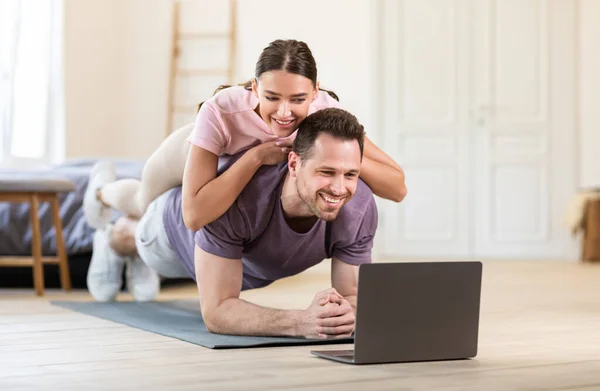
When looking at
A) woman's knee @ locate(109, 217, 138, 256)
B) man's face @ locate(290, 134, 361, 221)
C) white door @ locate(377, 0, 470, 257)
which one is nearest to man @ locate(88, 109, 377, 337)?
man's face @ locate(290, 134, 361, 221)

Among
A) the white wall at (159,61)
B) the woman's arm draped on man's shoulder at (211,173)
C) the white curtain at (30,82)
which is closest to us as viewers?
the woman's arm draped on man's shoulder at (211,173)

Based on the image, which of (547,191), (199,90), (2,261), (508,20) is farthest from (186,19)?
(2,261)

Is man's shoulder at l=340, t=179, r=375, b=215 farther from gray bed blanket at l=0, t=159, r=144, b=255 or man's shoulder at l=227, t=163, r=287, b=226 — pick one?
gray bed blanket at l=0, t=159, r=144, b=255

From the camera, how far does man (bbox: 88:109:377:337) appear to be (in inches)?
106

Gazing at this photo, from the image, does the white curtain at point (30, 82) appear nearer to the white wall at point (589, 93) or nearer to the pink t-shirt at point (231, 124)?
the white wall at point (589, 93)

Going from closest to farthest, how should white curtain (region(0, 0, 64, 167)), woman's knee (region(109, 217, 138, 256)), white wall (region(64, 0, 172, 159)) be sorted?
woman's knee (region(109, 217, 138, 256))
white curtain (region(0, 0, 64, 167))
white wall (region(64, 0, 172, 159))

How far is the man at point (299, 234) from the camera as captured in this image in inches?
106

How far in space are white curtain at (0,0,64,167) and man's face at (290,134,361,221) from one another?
5.15 m

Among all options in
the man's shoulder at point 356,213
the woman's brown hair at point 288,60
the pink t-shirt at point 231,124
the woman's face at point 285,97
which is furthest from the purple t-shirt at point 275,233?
the woman's brown hair at point 288,60

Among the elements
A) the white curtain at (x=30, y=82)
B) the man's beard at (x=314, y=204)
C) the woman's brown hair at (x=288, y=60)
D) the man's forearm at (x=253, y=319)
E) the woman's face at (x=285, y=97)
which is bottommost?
the man's forearm at (x=253, y=319)

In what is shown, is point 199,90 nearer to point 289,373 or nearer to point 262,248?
point 262,248

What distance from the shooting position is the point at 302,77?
9.12 ft

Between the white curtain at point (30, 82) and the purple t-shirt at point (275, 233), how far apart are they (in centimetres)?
460

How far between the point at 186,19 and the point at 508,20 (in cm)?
284
